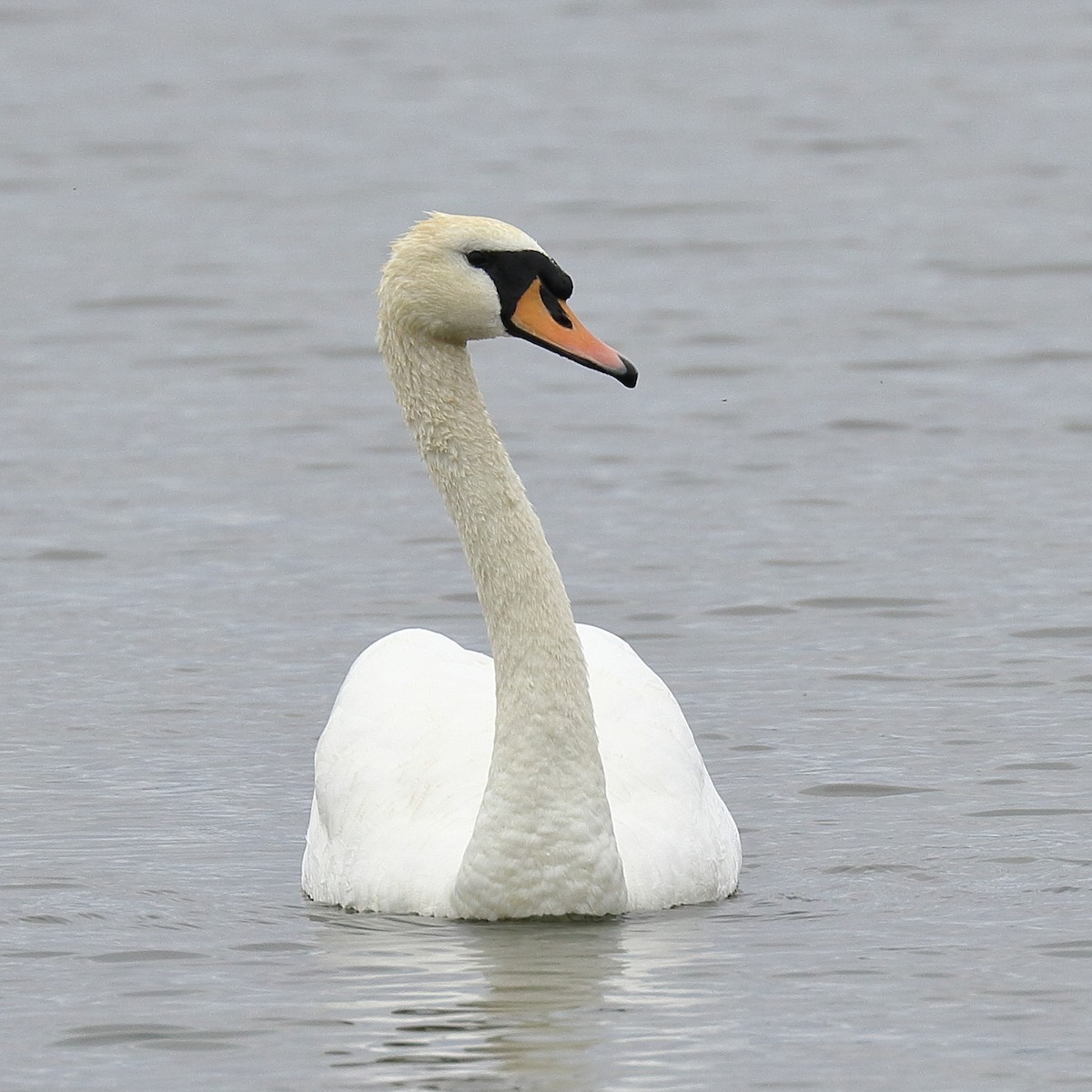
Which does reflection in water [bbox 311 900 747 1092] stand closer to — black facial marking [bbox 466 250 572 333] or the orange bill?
the orange bill

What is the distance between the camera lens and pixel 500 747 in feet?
30.5

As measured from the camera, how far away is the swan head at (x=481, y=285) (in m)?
9.02

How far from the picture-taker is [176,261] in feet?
74.5

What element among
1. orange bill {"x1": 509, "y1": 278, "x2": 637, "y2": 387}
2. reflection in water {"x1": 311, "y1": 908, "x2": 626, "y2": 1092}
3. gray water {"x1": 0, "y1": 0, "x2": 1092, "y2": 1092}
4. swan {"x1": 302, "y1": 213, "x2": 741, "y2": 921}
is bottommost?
gray water {"x1": 0, "y1": 0, "x2": 1092, "y2": 1092}

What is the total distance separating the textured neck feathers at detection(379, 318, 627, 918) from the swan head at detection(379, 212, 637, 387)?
0.16m

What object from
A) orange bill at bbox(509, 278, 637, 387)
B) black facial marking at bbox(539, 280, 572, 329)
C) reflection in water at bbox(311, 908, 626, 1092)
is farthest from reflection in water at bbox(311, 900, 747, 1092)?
black facial marking at bbox(539, 280, 572, 329)

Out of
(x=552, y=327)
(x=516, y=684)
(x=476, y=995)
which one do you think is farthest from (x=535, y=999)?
(x=552, y=327)

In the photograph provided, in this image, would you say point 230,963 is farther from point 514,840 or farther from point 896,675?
point 896,675

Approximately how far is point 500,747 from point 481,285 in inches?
52.7

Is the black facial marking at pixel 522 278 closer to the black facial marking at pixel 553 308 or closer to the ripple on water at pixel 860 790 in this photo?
the black facial marking at pixel 553 308

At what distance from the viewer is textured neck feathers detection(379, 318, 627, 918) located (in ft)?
30.0

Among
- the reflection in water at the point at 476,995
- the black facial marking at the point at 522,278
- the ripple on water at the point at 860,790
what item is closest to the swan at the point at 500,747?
the black facial marking at the point at 522,278

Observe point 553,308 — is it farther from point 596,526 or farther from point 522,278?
point 596,526

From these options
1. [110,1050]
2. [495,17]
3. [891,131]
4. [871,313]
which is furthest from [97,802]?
[495,17]
